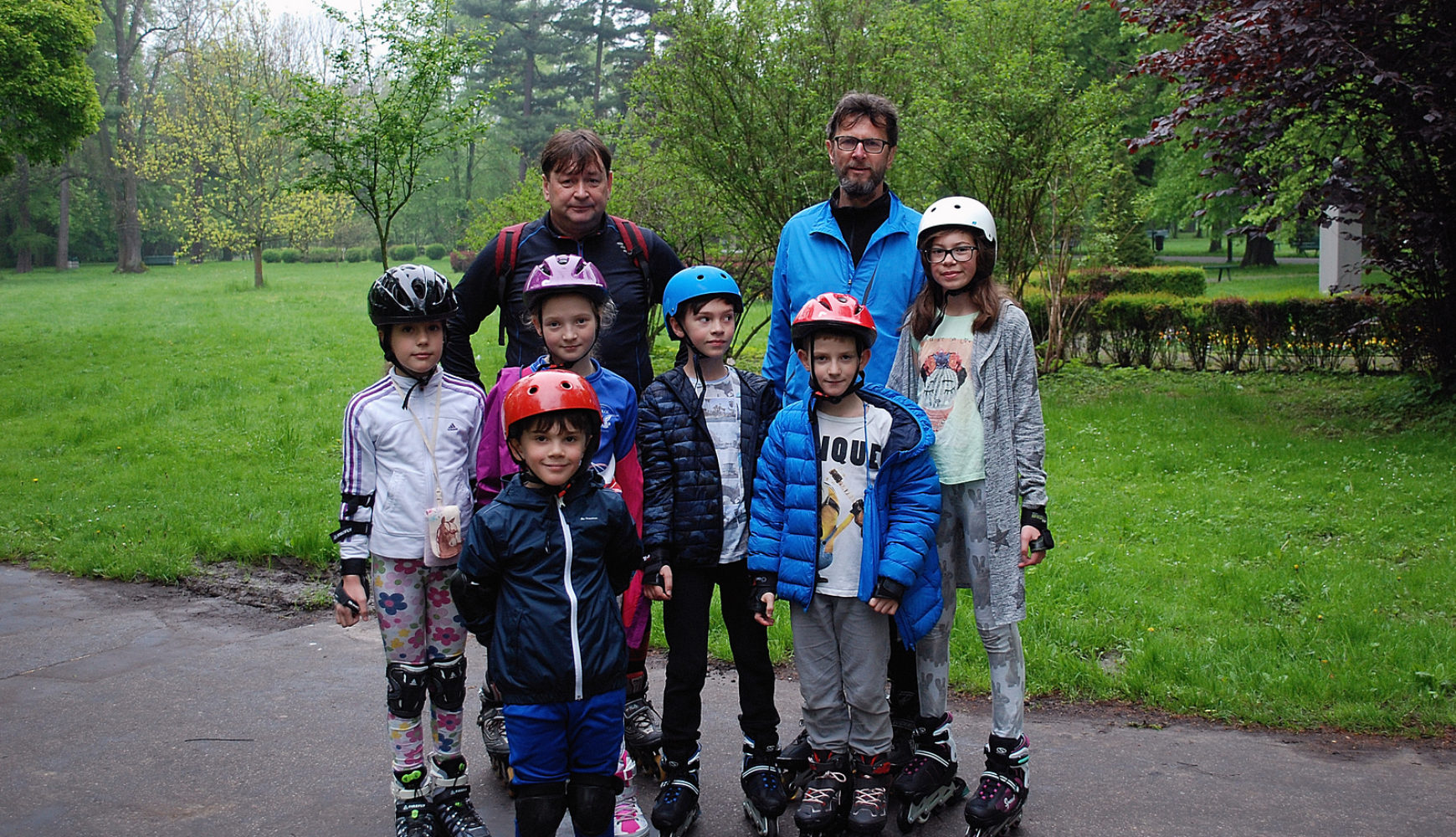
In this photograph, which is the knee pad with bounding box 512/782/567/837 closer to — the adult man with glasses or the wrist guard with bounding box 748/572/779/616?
the wrist guard with bounding box 748/572/779/616

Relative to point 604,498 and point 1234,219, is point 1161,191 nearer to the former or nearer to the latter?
point 1234,219

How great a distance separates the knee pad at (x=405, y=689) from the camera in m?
3.52

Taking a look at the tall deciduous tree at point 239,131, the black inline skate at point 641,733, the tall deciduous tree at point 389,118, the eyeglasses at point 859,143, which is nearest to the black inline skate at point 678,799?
the black inline skate at point 641,733

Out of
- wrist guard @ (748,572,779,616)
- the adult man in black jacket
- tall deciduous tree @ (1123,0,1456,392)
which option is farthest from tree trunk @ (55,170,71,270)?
wrist guard @ (748,572,779,616)

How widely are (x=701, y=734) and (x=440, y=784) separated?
1152mm

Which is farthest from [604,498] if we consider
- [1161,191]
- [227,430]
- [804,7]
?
[1161,191]

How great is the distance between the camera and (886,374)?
3.89m

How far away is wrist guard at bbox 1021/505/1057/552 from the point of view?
11.6ft

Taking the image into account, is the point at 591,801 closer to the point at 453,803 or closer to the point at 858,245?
the point at 453,803

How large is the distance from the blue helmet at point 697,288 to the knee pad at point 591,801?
1544 mm

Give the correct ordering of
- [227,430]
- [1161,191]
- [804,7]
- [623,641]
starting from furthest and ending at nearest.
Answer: [1161,191]
[804,7]
[227,430]
[623,641]

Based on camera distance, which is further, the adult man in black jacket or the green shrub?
the green shrub

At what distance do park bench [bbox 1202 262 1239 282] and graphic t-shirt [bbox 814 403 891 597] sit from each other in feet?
98.8

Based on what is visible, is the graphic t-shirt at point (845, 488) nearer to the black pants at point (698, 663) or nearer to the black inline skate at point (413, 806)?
→ the black pants at point (698, 663)
